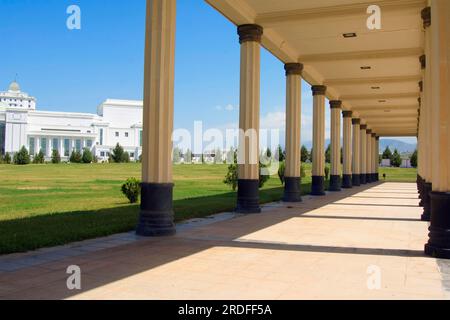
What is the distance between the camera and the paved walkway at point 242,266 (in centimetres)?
541

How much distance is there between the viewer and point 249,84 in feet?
49.5

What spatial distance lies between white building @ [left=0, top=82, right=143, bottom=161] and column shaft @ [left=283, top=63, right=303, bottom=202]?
92158 mm

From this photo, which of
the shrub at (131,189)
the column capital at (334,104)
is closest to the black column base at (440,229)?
the shrub at (131,189)

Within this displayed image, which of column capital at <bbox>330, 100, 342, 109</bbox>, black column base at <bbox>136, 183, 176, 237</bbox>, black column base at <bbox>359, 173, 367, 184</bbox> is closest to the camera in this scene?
black column base at <bbox>136, 183, 176, 237</bbox>

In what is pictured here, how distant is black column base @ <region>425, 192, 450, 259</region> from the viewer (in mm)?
7840

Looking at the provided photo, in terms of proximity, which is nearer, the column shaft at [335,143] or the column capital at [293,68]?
the column capital at [293,68]

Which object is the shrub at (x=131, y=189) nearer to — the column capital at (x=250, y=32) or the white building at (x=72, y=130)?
the column capital at (x=250, y=32)

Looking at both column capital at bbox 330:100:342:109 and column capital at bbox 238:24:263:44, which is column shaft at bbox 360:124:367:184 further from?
column capital at bbox 238:24:263:44

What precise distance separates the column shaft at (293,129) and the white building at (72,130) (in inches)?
3628

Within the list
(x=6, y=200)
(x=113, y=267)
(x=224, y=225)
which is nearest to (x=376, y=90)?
(x=224, y=225)

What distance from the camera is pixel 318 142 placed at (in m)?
23.9

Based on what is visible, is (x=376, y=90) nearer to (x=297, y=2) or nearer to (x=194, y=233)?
(x=297, y=2)

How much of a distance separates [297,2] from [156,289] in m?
10.8

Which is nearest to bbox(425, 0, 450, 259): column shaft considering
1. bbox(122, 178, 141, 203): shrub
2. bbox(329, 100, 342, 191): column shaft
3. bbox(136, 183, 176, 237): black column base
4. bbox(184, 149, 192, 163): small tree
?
bbox(136, 183, 176, 237): black column base
